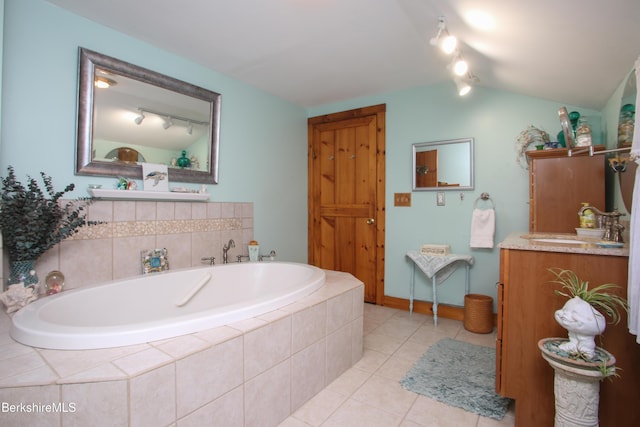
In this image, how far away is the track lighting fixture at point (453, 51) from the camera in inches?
71.8

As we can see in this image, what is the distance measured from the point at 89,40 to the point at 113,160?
0.76 m

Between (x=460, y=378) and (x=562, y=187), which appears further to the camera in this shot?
(x=562, y=187)

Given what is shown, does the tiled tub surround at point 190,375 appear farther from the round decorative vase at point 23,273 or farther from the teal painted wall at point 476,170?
the teal painted wall at point 476,170

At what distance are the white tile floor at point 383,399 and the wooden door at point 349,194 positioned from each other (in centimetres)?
109

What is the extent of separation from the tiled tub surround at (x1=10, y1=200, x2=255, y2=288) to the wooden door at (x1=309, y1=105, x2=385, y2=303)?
1.21 m

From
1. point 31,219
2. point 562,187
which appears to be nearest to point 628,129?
point 562,187

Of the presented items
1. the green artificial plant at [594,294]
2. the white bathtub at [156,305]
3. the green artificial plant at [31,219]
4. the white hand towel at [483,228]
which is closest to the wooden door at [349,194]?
the white hand towel at [483,228]

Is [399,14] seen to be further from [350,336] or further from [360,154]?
[350,336]

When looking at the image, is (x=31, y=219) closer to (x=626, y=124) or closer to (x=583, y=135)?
(x=626, y=124)

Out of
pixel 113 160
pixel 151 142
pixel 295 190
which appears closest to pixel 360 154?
pixel 295 190

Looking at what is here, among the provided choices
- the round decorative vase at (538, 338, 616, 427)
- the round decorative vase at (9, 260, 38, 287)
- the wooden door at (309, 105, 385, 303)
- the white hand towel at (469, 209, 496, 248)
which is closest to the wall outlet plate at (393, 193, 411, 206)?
the wooden door at (309, 105, 385, 303)

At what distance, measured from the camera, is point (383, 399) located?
1.77 metres

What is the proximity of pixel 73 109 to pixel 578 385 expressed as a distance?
9.64 ft

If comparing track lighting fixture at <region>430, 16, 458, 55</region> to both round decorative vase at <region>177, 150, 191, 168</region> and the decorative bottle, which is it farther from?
round decorative vase at <region>177, 150, 191, 168</region>
